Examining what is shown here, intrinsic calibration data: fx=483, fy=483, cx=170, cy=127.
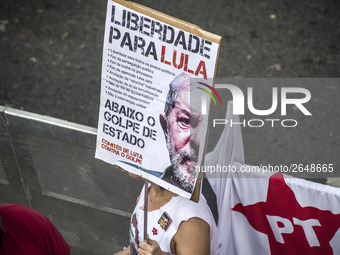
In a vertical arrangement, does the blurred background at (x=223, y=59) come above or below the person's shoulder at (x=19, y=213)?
above

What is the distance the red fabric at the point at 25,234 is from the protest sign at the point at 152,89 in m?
0.47

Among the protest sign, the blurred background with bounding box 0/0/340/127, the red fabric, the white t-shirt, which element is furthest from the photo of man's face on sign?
the blurred background with bounding box 0/0/340/127

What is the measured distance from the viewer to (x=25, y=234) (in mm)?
2223

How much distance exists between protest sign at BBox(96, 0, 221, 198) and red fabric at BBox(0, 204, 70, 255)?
1.55ft

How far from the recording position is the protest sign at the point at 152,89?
1881 mm

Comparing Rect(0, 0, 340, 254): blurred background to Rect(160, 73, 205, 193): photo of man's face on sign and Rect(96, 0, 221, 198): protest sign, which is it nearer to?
Rect(96, 0, 221, 198): protest sign

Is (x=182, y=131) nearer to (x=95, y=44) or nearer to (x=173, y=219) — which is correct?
(x=173, y=219)

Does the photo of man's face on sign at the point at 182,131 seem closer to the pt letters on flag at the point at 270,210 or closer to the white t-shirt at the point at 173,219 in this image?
the white t-shirt at the point at 173,219

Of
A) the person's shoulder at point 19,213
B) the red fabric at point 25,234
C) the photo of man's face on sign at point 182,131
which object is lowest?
the red fabric at point 25,234

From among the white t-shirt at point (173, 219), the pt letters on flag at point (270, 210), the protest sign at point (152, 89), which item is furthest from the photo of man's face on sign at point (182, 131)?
the pt letters on flag at point (270, 210)

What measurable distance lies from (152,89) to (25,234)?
899mm

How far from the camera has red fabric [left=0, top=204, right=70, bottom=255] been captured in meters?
2.16

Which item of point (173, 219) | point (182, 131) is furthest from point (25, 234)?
point (182, 131)

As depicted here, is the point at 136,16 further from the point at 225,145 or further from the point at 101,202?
the point at 101,202
